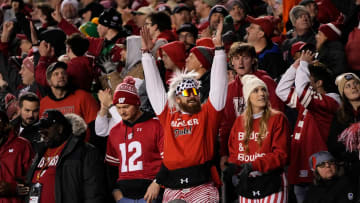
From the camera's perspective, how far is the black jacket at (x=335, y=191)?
7.45 metres

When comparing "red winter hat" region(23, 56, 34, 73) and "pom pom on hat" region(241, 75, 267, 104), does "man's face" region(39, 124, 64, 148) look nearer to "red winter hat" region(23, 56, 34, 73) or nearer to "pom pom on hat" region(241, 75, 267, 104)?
"pom pom on hat" region(241, 75, 267, 104)

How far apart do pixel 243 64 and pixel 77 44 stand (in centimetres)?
302

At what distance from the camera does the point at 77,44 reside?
10297 millimetres

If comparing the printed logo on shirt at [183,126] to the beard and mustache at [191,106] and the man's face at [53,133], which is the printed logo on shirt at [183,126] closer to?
the beard and mustache at [191,106]

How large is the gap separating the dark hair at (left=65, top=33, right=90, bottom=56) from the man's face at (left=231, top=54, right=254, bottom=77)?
9.43 feet

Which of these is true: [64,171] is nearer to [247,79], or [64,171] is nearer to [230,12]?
[247,79]

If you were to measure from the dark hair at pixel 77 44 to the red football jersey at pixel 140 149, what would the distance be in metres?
2.41

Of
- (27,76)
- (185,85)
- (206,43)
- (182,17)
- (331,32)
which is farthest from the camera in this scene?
(182,17)

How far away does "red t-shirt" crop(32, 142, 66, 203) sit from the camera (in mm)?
8031

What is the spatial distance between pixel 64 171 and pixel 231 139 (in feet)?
6.37

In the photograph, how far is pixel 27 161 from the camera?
342 inches

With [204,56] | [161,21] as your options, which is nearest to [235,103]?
[204,56]

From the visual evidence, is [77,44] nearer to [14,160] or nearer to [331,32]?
[14,160]

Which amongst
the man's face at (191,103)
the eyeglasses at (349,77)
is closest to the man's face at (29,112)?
the man's face at (191,103)
